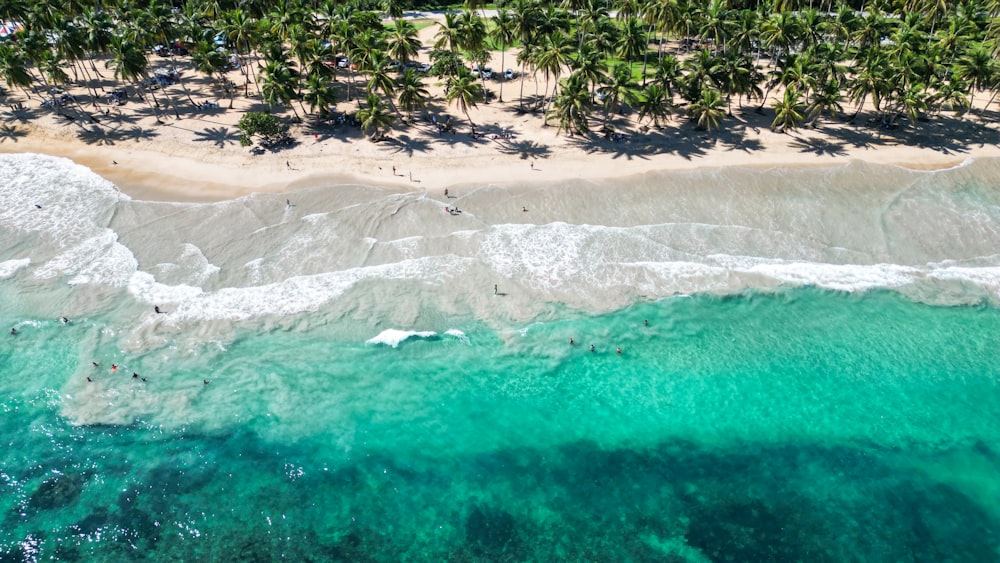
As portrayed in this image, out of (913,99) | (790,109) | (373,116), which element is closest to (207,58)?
(373,116)

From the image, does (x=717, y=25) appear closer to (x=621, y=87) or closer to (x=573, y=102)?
(x=621, y=87)

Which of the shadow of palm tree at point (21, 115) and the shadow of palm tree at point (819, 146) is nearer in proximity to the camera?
the shadow of palm tree at point (819, 146)

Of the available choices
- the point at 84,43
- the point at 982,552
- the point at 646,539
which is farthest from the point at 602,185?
the point at 84,43

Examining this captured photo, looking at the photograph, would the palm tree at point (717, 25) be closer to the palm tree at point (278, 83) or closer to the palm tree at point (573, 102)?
the palm tree at point (573, 102)

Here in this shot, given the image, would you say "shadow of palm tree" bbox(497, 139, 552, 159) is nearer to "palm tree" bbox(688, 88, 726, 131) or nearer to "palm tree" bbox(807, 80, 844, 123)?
"palm tree" bbox(688, 88, 726, 131)

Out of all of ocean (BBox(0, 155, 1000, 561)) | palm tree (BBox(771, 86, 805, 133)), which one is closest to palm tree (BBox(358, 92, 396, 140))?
ocean (BBox(0, 155, 1000, 561))

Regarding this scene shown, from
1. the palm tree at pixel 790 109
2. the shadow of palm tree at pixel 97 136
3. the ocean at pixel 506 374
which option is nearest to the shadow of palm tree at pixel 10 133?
the shadow of palm tree at pixel 97 136
